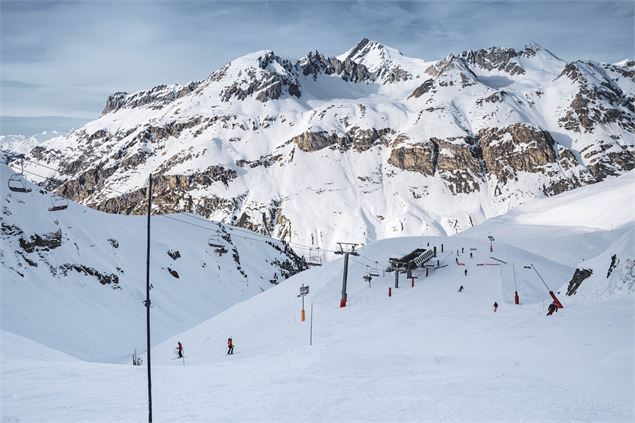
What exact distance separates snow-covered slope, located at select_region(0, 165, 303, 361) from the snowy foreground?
2216 cm

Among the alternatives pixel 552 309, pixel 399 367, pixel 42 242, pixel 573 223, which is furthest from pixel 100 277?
pixel 573 223

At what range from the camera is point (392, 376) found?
1967 centimetres

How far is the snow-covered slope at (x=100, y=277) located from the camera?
52.1 m

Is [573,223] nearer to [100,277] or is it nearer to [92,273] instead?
[100,277]

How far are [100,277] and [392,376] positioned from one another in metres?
55.6

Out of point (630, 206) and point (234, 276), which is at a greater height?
point (630, 206)

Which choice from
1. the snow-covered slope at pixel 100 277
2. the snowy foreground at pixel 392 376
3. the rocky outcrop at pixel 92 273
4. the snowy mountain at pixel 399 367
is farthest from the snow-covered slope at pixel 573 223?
the rocky outcrop at pixel 92 273

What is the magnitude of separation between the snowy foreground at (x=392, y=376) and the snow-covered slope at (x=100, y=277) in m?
22.2

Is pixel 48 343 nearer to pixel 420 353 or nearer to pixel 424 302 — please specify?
pixel 424 302

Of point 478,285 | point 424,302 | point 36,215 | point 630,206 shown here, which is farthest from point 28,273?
point 630,206

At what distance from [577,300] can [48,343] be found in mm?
45036

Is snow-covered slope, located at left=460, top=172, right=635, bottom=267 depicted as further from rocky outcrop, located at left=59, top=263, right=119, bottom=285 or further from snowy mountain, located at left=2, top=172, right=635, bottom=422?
rocky outcrop, located at left=59, top=263, right=119, bottom=285

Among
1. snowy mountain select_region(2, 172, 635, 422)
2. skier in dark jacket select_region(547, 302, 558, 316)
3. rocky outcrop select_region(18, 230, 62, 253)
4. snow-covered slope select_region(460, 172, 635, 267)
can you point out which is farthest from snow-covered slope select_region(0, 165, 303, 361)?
snow-covered slope select_region(460, 172, 635, 267)

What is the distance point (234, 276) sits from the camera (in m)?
90.9
